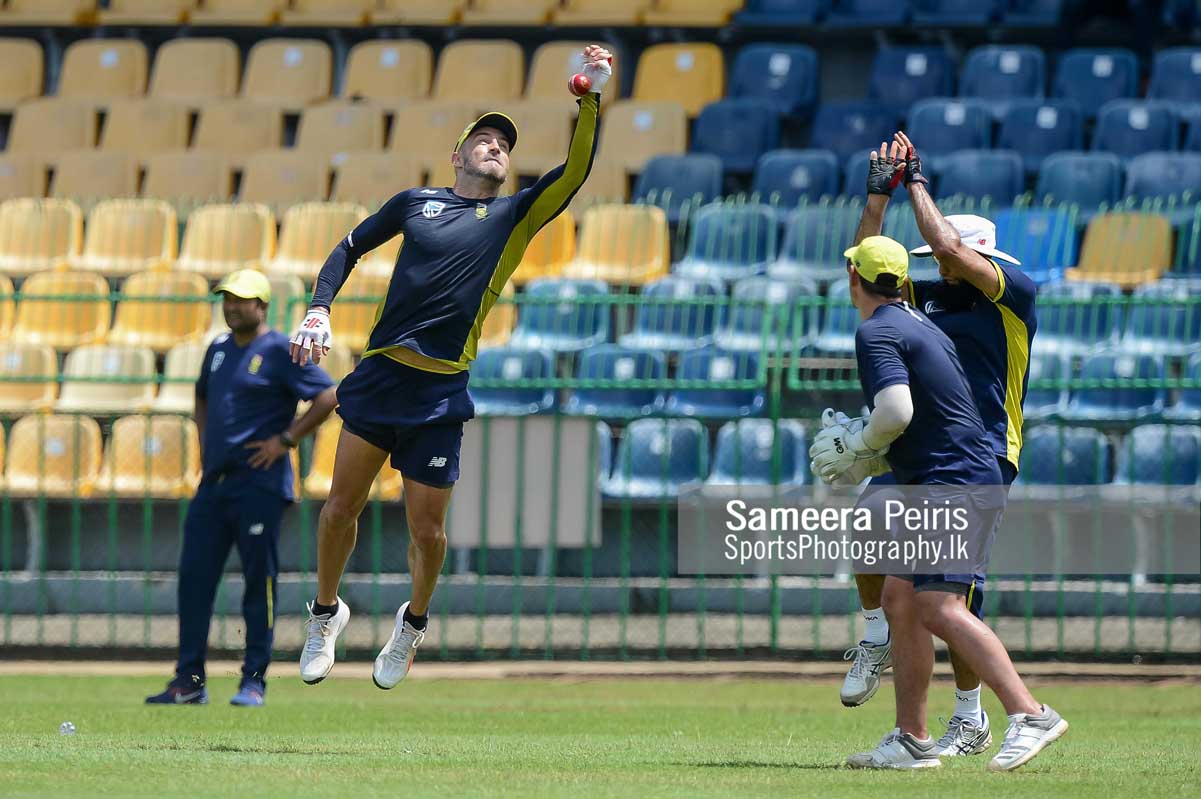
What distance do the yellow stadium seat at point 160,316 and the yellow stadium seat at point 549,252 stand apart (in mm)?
2696

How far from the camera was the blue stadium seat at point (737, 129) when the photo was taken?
17.0 m

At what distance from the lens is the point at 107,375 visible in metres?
14.0

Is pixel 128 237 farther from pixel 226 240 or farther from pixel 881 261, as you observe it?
pixel 881 261

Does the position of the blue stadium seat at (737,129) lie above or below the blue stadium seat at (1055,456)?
above

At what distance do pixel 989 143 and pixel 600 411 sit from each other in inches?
213

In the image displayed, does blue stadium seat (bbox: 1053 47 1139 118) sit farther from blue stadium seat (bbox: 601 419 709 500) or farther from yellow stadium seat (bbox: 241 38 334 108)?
yellow stadium seat (bbox: 241 38 334 108)

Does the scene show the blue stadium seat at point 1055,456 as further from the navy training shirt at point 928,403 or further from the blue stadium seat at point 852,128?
the navy training shirt at point 928,403

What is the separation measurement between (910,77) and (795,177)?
2.07 metres

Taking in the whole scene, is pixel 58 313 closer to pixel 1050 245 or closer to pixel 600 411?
pixel 600 411

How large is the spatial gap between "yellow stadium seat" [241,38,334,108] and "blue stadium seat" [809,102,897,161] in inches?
212

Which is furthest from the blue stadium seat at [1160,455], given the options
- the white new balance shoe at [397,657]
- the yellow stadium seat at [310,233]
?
the yellow stadium seat at [310,233]

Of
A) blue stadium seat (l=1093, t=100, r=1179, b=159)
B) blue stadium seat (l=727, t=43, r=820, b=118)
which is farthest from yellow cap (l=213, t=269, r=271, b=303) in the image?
blue stadium seat (l=1093, t=100, r=1179, b=159)

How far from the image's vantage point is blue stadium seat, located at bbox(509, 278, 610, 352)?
14141 mm

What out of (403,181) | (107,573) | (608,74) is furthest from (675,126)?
(608,74)
